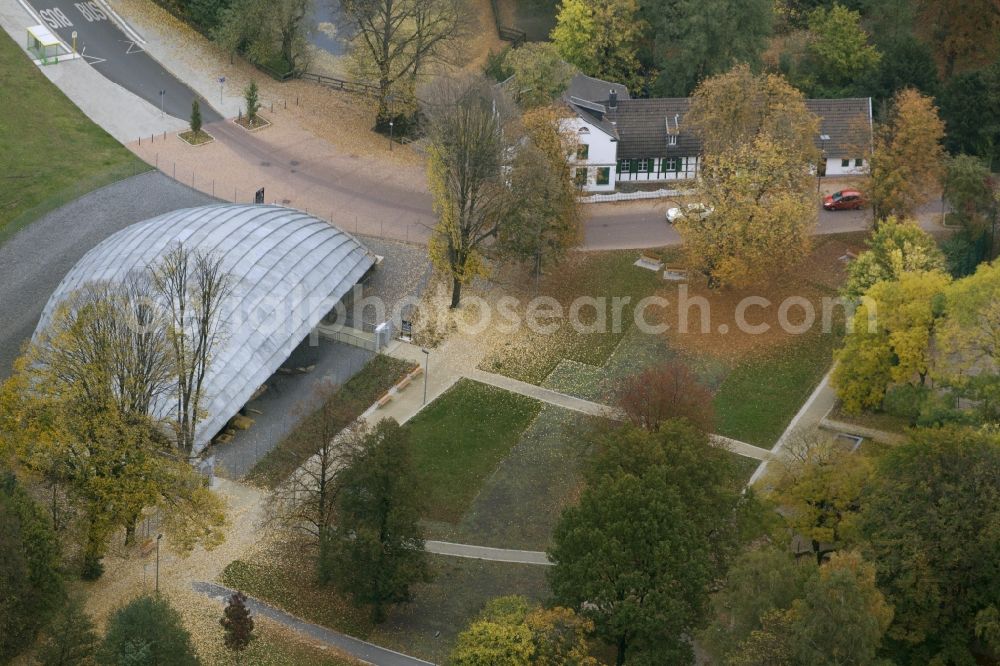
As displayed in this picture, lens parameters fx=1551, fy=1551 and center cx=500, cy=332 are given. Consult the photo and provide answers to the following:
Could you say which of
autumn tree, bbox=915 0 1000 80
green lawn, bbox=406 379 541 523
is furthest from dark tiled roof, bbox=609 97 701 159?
green lawn, bbox=406 379 541 523

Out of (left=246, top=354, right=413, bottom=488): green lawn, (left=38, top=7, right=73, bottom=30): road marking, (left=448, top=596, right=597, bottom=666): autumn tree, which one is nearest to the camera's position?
(left=448, top=596, right=597, bottom=666): autumn tree

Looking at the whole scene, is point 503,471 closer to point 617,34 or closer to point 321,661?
point 321,661

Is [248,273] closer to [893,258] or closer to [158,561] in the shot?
[158,561]

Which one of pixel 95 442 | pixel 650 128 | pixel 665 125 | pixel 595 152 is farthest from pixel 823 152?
pixel 95 442

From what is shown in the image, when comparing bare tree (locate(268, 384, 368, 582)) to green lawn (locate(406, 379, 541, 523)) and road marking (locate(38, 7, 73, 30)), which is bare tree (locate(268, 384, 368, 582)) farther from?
road marking (locate(38, 7, 73, 30))

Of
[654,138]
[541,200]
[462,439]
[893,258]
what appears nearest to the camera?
[462,439]

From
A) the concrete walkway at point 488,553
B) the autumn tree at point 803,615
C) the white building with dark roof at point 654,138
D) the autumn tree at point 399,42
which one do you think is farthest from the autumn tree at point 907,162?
the autumn tree at point 803,615
